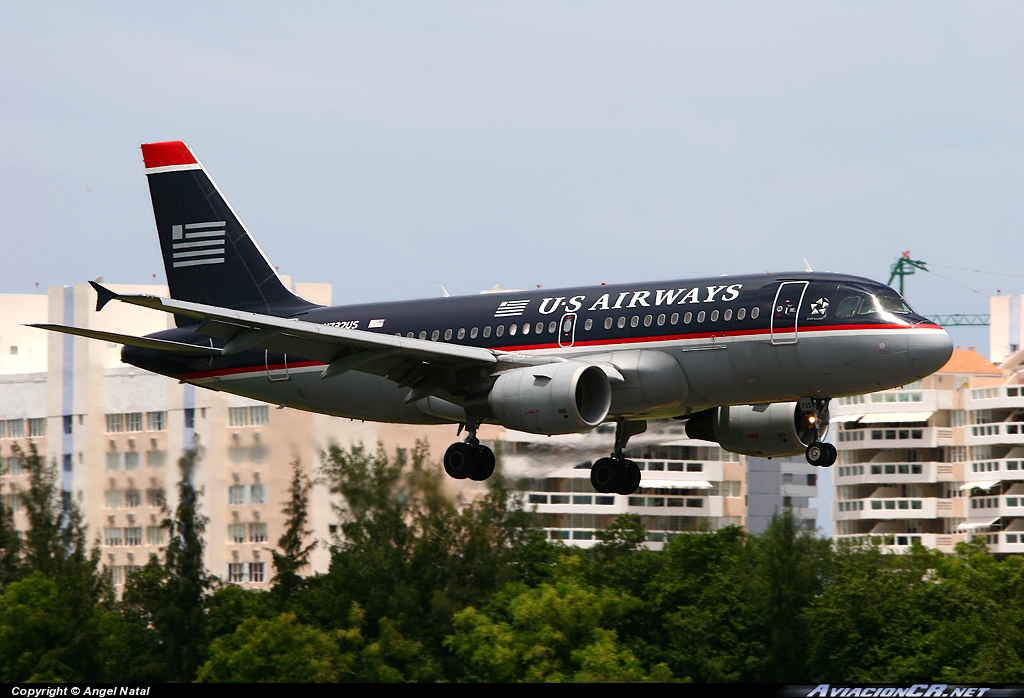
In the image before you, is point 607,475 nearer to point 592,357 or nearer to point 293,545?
point 592,357

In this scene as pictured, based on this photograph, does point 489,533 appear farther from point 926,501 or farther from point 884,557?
point 926,501

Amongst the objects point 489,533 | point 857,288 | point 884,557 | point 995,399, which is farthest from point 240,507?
point 995,399

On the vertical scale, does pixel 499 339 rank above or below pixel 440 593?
above

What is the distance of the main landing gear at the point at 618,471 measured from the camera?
165 feet

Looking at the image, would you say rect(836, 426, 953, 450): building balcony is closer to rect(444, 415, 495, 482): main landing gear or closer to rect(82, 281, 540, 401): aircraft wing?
rect(444, 415, 495, 482): main landing gear

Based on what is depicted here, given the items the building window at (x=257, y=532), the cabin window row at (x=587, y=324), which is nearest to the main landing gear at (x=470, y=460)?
the cabin window row at (x=587, y=324)

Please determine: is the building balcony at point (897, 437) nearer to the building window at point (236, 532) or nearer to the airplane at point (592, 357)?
the building window at point (236, 532)

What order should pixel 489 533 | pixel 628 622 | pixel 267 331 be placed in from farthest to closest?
pixel 628 622 → pixel 489 533 → pixel 267 331

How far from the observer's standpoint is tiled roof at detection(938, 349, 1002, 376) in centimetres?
17738

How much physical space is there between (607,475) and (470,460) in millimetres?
4490

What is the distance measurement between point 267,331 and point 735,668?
81.0m

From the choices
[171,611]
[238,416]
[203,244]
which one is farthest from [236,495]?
[171,611]

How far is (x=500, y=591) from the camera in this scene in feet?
391

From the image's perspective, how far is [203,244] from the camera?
56469mm
